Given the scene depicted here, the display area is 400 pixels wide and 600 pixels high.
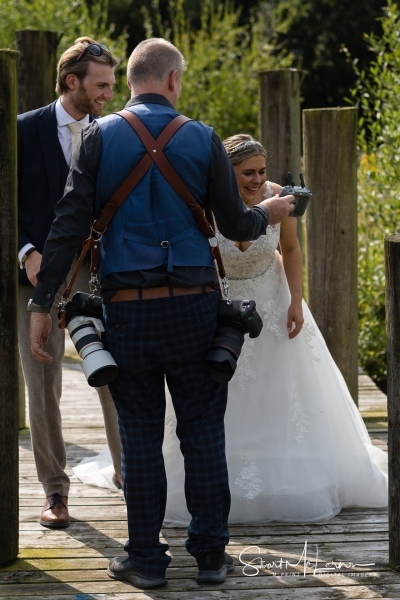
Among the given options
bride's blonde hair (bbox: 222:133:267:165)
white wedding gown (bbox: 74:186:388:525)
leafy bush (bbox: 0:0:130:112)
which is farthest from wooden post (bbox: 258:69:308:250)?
leafy bush (bbox: 0:0:130:112)

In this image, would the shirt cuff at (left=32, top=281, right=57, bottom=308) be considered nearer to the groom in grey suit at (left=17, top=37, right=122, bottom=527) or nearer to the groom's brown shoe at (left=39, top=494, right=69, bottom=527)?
the groom in grey suit at (left=17, top=37, right=122, bottom=527)

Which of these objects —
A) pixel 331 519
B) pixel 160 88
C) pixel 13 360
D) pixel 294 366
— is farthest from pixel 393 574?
pixel 160 88

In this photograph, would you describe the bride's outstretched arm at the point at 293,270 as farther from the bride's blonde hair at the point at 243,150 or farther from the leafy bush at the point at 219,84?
the leafy bush at the point at 219,84

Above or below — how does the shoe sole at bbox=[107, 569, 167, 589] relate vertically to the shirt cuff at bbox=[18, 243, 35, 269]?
below

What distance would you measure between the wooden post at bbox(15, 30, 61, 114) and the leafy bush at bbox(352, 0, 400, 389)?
2.06 meters

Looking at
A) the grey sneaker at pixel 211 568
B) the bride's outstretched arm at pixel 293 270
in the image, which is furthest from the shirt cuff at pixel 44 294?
the bride's outstretched arm at pixel 293 270

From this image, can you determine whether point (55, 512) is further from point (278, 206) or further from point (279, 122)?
point (279, 122)

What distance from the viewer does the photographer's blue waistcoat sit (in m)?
3.51

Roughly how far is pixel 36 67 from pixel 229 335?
315 centimetres

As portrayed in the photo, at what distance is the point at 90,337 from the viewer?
3592 mm

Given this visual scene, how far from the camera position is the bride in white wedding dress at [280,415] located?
447 cm

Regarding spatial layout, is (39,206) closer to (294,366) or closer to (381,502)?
(294,366)

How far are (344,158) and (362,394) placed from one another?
1.77 metres

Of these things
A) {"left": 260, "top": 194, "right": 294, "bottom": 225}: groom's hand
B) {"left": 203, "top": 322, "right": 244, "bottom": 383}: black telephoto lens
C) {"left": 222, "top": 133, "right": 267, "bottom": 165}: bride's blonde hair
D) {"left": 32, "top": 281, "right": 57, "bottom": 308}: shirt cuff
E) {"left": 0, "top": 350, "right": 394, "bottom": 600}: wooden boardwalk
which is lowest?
{"left": 0, "top": 350, "right": 394, "bottom": 600}: wooden boardwalk
